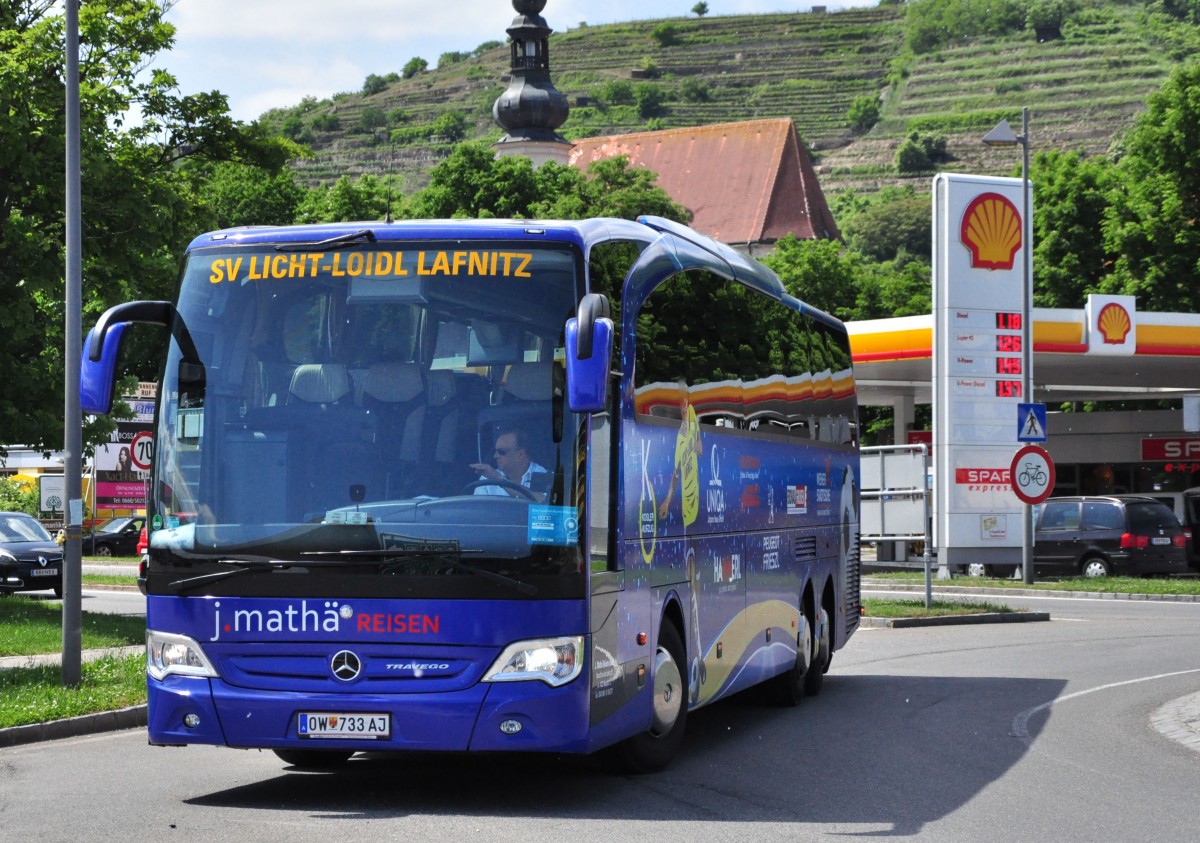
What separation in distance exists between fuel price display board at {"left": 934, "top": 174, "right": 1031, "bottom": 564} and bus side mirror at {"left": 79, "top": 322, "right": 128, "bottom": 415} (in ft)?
90.4

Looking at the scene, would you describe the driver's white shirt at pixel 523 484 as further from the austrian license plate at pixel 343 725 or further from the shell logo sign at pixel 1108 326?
the shell logo sign at pixel 1108 326

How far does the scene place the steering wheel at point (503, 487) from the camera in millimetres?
9047

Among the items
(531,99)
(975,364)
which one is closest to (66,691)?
(975,364)

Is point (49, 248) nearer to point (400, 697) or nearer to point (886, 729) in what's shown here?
point (886, 729)

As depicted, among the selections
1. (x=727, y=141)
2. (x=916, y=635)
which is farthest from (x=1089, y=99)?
(x=916, y=635)

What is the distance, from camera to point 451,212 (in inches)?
3088

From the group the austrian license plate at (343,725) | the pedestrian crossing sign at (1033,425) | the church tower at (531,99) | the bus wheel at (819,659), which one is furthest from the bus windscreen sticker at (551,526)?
the church tower at (531,99)

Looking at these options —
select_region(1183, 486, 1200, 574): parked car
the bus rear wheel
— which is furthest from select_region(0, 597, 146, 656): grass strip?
select_region(1183, 486, 1200, 574): parked car

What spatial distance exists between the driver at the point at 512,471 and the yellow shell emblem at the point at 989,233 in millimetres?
27992

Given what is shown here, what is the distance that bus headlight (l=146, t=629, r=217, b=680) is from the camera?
30.5ft

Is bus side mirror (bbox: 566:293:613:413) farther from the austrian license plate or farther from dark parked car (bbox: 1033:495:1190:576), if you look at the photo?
dark parked car (bbox: 1033:495:1190:576)

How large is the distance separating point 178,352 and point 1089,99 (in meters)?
193

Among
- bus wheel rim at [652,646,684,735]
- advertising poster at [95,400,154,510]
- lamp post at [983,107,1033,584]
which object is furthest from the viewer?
advertising poster at [95,400,154,510]

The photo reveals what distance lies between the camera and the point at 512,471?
9.09m
